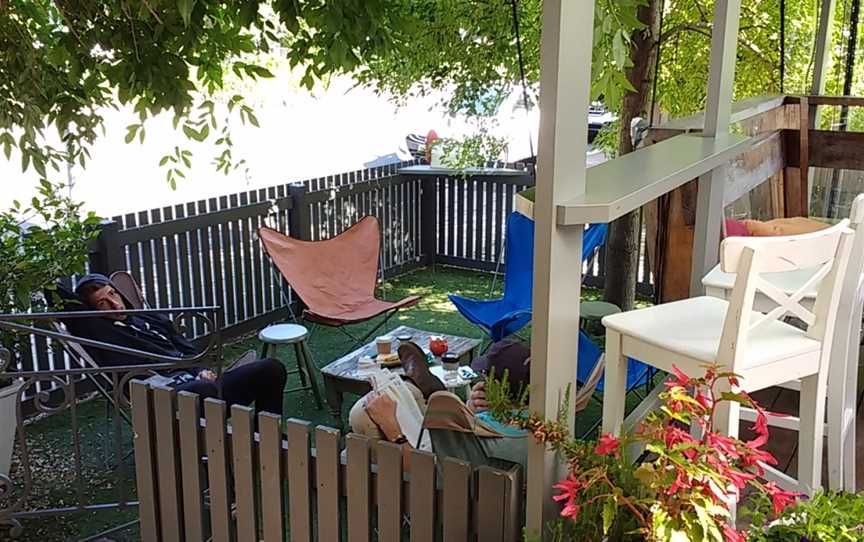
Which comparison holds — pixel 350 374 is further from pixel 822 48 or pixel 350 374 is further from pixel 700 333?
pixel 822 48

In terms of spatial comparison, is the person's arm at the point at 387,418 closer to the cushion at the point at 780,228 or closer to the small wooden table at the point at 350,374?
the small wooden table at the point at 350,374

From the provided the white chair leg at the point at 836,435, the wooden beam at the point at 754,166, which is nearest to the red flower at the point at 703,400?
the white chair leg at the point at 836,435

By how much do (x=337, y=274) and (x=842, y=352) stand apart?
157 inches

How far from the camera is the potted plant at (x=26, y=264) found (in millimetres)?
3635

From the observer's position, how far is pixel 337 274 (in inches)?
228

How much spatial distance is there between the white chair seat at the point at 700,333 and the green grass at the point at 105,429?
6.96 ft

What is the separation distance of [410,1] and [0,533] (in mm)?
3617

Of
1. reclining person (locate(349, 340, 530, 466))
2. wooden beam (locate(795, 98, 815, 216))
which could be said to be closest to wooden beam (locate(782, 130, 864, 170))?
wooden beam (locate(795, 98, 815, 216))

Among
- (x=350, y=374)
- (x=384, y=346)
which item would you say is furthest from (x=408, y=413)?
(x=384, y=346)

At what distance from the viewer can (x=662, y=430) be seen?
1.52 meters

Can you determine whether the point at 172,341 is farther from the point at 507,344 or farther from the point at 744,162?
the point at 744,162

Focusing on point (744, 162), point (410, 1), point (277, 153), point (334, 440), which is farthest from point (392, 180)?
point (277, 153)

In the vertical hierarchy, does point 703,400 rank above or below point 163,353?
above

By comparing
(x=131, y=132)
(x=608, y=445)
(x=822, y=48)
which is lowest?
(x=608, y=445)
